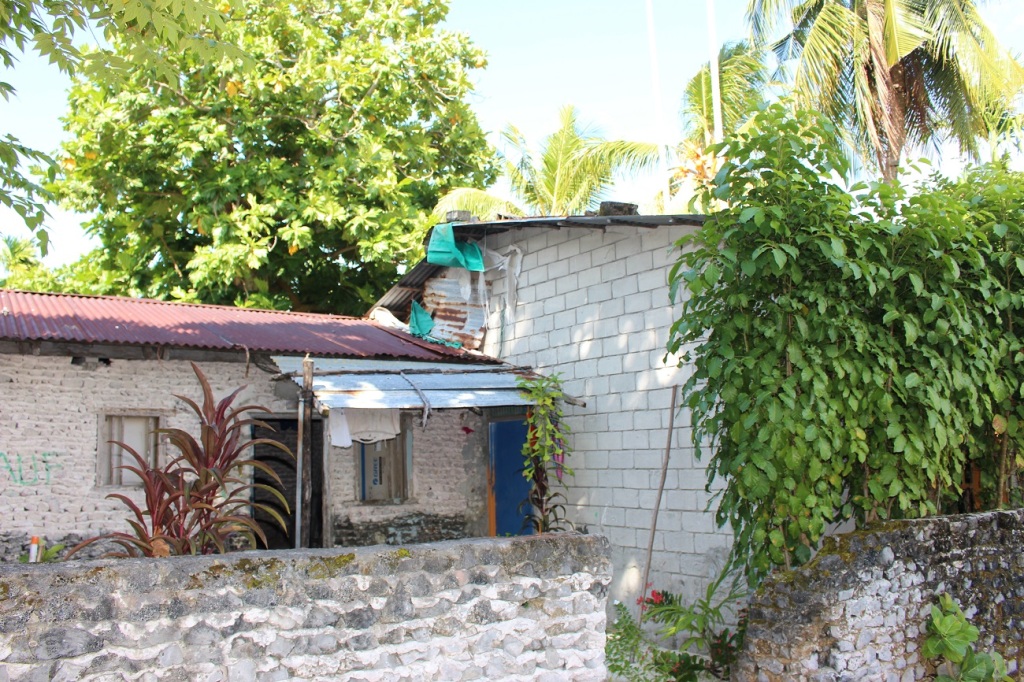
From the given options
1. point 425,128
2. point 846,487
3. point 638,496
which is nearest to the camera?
point 846,487

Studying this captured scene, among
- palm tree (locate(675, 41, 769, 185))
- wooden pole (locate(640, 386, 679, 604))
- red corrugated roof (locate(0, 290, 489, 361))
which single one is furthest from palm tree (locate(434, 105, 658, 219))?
wooden pole (locate(640, 386, 679, 604))

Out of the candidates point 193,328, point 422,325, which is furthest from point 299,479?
point 422,325

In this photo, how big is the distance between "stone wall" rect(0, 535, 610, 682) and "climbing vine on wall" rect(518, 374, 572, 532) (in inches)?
147

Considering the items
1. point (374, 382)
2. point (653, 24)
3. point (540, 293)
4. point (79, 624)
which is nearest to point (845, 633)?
point (79, 624)

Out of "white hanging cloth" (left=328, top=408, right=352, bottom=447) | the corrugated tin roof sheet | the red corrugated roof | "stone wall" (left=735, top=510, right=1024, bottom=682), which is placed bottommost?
"stone wall" (left=735, top=510, right=1024, bottom=682)

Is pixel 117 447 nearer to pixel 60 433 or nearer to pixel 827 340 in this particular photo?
pixel 60 433

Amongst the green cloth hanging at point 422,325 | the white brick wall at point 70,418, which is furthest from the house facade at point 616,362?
the white brick wall at point 70,418

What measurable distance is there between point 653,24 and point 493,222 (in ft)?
23.3

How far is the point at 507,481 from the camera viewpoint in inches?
399

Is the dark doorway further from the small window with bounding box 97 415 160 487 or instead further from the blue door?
the blue door

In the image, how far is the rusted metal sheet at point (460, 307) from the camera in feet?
35.1

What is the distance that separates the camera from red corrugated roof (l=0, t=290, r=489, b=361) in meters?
8.41

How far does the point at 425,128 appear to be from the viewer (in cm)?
1667

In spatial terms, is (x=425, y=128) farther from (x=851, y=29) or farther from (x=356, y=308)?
(x=851, y=29)
